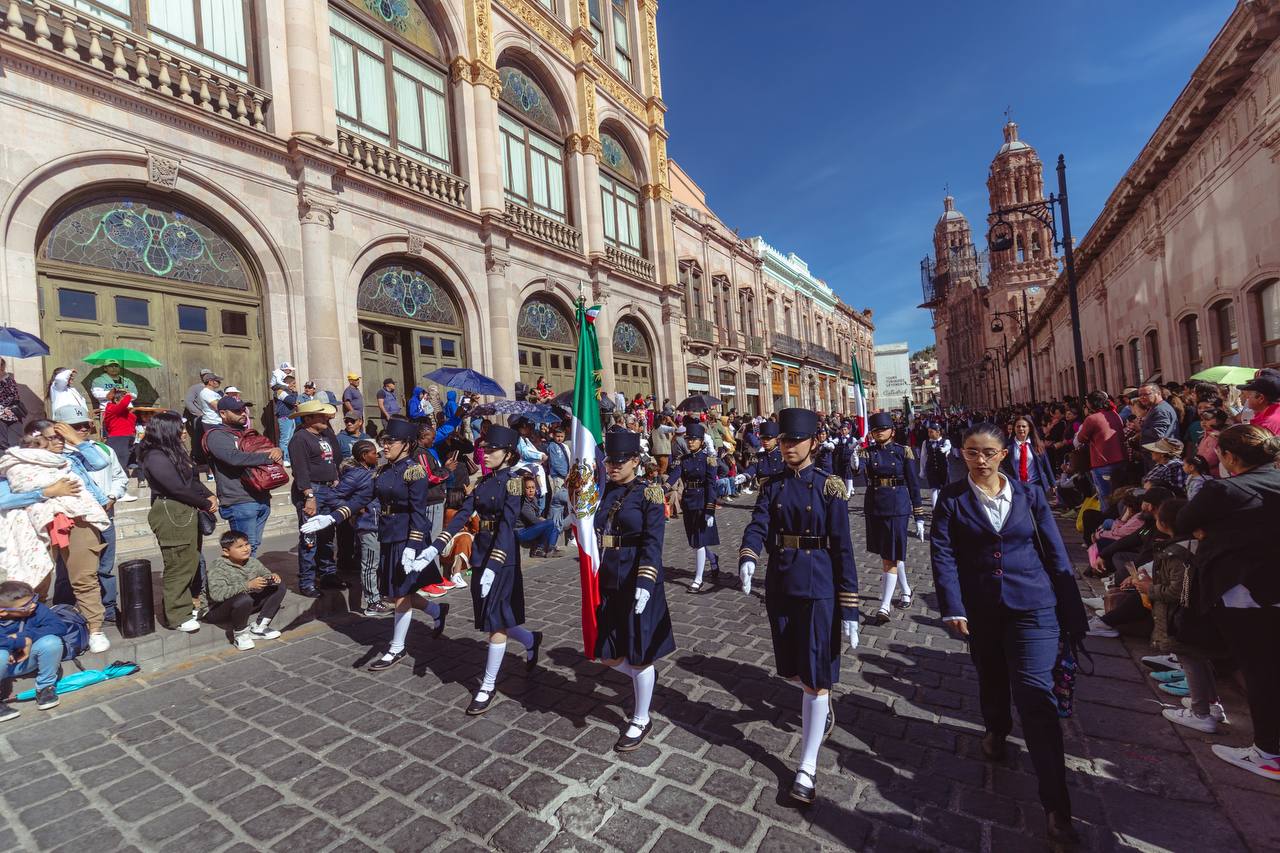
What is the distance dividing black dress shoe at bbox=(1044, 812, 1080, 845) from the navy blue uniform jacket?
0.85 meters

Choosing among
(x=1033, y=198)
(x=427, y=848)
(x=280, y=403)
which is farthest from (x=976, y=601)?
(x=1033, y=198)

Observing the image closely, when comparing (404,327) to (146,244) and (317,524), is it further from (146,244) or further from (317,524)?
(317,524)

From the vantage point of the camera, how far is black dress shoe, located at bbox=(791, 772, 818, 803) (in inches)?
117

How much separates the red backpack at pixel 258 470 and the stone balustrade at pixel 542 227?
1204 cm

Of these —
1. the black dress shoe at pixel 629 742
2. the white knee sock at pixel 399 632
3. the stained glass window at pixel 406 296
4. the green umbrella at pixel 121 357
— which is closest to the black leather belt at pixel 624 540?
the black dress shoe at pixel 629 742

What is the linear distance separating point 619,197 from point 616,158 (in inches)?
61.5

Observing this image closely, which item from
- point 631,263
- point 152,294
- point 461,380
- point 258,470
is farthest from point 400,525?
point 631,263

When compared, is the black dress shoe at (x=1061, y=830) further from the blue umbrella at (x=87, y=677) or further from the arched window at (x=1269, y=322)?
the arched window at (x=1269, y=322)

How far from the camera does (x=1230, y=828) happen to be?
8.78 feet

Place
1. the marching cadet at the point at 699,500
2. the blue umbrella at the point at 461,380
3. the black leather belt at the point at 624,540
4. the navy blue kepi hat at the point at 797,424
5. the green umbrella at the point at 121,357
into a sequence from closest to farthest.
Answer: the navy blue kepi hat at the point at 797,424 < the black leather belt at the point at 624,540 < the marching cadet at the point at 699,500 < the green umbrella at the point at 121,357 < the blue umbrella at the point at 461,380

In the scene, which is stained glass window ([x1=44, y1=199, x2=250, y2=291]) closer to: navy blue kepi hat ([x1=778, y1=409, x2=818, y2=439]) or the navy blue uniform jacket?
navy blue kepi hat ([x1=778, y1=409, x2=818, y2=439])

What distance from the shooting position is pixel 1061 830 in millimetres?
2596

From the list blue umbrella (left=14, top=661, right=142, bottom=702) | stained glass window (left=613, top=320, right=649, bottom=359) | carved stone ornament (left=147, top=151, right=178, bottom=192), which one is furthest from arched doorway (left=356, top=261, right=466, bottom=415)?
blue umbrella (left=14, top=661, right=142, bottom=702)

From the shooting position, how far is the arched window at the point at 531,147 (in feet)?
58.9
